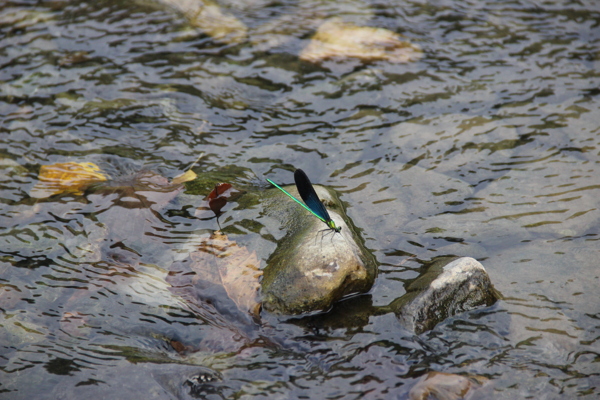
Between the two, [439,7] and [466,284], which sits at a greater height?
[439,7]

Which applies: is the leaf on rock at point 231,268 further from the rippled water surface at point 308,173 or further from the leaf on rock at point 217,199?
the leaf on rock at point 217,199

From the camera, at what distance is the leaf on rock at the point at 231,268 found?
353 cm

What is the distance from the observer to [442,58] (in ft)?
21.1

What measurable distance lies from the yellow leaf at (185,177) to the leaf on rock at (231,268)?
2.92ft

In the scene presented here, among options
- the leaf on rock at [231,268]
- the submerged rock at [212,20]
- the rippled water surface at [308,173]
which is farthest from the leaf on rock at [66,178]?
the submerged rock at [212,20]

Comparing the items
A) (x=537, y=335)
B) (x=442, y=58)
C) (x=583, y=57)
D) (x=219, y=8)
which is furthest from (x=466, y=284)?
(x=219, y=8)

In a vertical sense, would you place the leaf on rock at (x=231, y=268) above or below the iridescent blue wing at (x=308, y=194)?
below

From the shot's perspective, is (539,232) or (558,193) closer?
(539,232)

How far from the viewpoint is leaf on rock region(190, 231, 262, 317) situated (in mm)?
3529

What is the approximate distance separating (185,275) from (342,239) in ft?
4.07

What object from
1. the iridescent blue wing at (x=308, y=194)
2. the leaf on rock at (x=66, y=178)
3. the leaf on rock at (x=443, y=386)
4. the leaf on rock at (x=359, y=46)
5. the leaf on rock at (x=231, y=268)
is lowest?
the leaf on rock at (x=443, y=386)

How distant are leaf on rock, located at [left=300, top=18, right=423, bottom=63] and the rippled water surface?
0.59 feet

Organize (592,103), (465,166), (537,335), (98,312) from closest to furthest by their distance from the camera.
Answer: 1. (537,335)
2. (98,312)
3. (465,166)
4. (592,103)

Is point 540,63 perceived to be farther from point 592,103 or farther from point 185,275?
point 185,275
